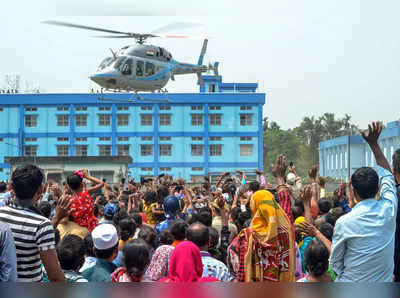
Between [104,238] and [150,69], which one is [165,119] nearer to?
[150,69]

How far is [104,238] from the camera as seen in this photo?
4.34 metres

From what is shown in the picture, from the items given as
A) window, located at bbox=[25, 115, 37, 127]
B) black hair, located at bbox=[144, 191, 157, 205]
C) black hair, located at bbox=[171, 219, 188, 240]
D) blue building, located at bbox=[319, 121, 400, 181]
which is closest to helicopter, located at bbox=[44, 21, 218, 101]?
black hair, located at bbox=[144, 191, 157, 205]

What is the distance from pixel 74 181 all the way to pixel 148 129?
52480mm

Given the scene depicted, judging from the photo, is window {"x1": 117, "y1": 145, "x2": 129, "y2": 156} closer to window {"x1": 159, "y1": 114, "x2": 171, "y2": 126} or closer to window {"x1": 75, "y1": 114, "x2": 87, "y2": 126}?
window {"x1": 75, "y1": 114, "x2": 87, "y2": 126}

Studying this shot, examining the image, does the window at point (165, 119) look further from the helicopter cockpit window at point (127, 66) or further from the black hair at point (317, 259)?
the black hair at point (317, 259)

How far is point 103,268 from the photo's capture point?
4242 mm

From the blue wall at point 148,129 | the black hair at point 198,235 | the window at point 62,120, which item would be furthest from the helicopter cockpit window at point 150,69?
the window at point 62,120

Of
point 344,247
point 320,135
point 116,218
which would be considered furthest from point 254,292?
point 320,135

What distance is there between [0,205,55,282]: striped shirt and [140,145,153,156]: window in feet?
181

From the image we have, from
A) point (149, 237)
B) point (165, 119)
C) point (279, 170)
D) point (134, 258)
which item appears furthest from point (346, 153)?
point (134, 258)

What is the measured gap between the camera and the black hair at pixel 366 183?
3.46 meters

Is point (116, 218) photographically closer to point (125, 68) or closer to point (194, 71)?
point (125, 68)

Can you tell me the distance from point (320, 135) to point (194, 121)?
50679 mm

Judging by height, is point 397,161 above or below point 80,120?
below
